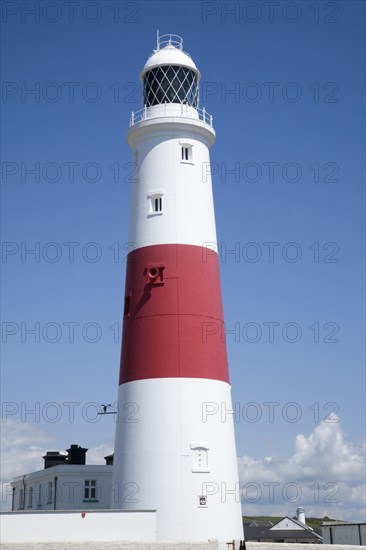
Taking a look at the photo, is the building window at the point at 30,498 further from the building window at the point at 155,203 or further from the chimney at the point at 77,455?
the building window at the point at 155,203

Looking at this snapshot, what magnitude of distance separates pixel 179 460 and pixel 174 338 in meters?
4.27

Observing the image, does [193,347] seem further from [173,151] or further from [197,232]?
[173,151]

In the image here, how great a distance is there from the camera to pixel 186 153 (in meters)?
31.3

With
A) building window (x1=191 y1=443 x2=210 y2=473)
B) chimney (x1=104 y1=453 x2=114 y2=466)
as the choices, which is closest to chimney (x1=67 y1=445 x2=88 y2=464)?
chimney (x1=104 y1=453 x2=114 y2=466)

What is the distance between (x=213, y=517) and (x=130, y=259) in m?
9.99

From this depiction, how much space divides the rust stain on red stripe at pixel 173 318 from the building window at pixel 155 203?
4.58ft

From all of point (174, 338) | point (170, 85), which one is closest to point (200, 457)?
point (174, 338)

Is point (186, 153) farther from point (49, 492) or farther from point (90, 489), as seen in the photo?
point (49, 492)

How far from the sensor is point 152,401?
93.6 ft

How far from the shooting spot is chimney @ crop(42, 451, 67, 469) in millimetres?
43688

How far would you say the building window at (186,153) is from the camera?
3116 cm

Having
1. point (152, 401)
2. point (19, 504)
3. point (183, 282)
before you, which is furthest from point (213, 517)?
point (19, 504)

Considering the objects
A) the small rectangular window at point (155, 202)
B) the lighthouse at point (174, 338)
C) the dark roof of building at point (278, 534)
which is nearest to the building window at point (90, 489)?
the lighthouse at point (174, 338)

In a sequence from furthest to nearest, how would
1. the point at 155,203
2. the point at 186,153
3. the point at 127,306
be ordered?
1. the point at 186,153
2. the point at 155,203
3. the point at 127,306
